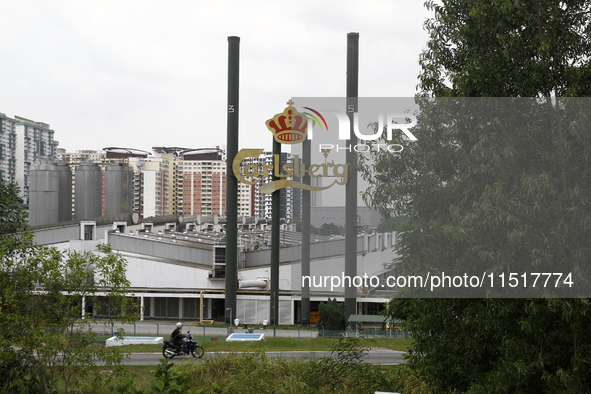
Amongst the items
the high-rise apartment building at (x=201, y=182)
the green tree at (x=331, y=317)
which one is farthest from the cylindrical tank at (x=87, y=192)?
the high-rise apartment building at (x=201, y=182)

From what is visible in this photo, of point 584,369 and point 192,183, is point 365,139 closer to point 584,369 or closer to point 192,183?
point 584,369

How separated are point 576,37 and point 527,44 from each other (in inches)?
31.7

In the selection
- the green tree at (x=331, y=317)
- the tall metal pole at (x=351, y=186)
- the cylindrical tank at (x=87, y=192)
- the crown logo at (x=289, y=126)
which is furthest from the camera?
the cylindrical tank at (x=87, y=192)

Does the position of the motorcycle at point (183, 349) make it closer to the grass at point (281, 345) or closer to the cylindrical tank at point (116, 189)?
the grass at point (281, 345)

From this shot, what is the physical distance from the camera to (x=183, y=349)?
17.5 m

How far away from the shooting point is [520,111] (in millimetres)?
9133

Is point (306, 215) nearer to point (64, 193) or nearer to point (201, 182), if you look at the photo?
point (64, 193)

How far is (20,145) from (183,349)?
11078 cm

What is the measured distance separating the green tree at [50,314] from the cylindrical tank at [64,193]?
49498mm

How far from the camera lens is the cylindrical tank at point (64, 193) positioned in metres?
56.6

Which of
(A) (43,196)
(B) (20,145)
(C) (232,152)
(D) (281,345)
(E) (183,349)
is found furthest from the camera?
(B) (20,145)

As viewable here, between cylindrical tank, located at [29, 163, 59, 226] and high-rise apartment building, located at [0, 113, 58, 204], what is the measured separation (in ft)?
165

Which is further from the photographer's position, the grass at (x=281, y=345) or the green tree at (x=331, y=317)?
the green tree at (x=331, y=317)

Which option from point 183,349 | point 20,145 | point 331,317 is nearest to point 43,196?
point 331,317
